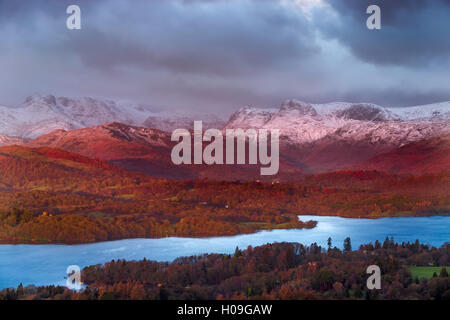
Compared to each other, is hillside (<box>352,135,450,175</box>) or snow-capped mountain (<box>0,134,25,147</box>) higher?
snow-capped mountain (<box>0,134,25,147</box>)

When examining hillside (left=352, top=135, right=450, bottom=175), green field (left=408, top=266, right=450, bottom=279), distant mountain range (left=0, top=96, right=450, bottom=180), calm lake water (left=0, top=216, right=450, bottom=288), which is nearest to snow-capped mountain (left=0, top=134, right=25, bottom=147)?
distant mountain range (left=0, top=96, right=450, bottom=180)

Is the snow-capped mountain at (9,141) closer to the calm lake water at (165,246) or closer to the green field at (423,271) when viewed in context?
the calm lake water at (165,246)

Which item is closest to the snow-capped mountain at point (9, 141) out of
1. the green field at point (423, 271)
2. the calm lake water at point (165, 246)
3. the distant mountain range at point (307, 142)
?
the distant mountain range at point (307, 142)

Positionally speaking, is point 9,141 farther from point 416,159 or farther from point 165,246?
point 416,159

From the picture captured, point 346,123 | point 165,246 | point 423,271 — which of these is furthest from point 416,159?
point 165,246

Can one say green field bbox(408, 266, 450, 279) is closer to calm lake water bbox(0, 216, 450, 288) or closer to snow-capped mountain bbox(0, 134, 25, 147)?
calm lake water bbox(0, 216, 450, 288)
